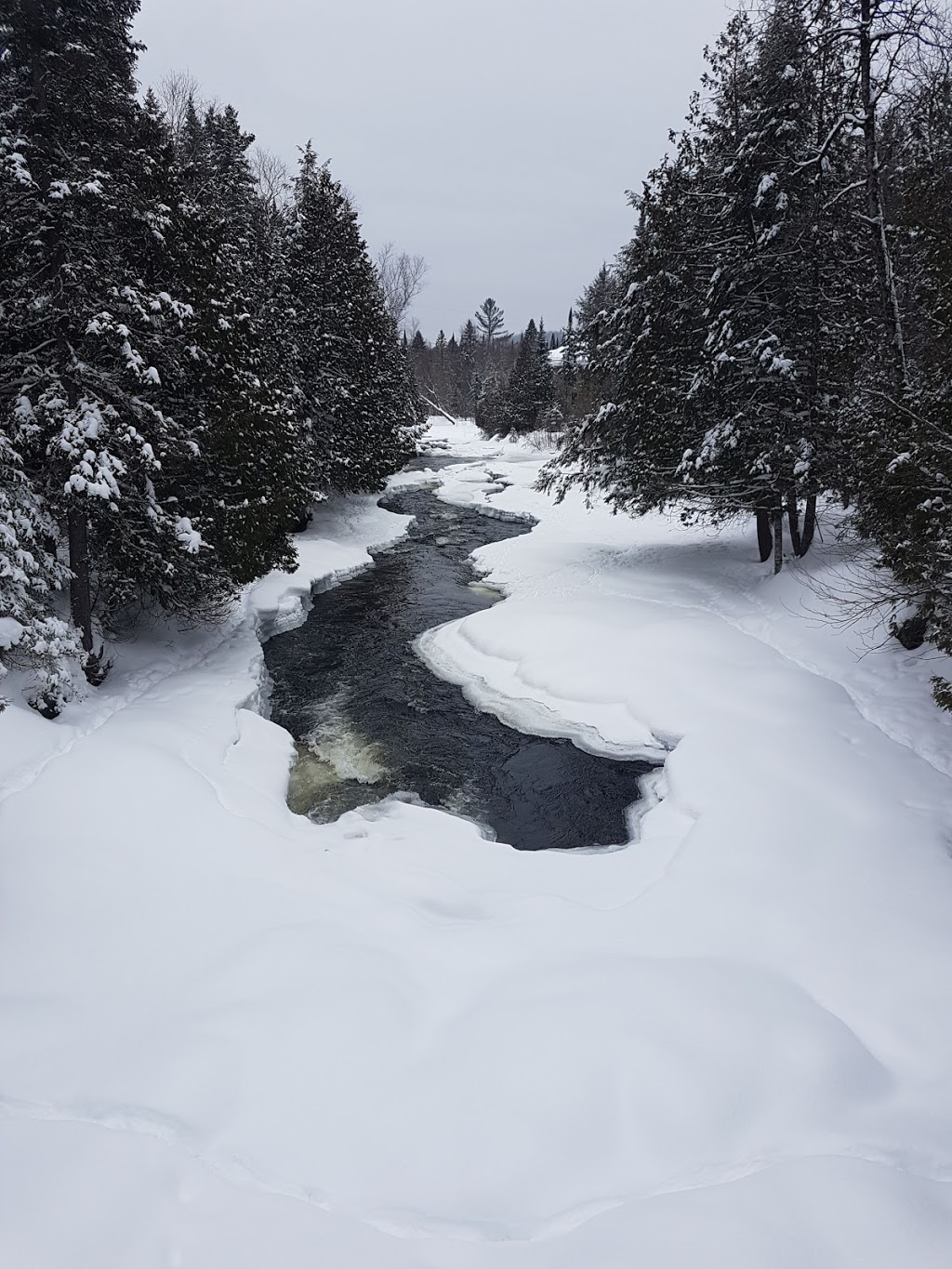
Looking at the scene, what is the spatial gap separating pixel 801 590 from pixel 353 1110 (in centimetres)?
1206

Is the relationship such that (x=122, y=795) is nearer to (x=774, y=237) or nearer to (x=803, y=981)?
(x=803, y=981)

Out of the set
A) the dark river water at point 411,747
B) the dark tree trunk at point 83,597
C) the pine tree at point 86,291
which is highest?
the pine tree at point 86,291

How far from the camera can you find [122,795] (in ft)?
23.7

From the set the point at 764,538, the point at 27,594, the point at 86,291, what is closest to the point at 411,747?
the point at 27,594

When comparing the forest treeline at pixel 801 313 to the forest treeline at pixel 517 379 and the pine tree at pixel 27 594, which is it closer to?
the forest treeline at pixel 517 379

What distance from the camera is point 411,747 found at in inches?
398

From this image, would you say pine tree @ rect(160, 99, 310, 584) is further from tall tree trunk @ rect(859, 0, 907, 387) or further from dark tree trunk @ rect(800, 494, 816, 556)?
dark tree trunk @ rect(800, 494, 816, 556)

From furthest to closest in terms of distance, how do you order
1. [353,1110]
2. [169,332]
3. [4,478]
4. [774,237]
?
[774,237]
[169,332]
[4,478]
[353,1110]

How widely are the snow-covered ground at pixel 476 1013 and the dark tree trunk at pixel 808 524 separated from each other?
594 centimetres

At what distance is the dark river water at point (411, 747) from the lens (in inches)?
335

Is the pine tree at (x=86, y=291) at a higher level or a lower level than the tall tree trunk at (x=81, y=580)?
higher

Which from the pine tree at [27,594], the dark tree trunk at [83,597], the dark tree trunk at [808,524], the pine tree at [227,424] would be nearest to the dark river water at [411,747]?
the pine tree at [227,424]

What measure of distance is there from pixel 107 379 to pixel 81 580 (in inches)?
120

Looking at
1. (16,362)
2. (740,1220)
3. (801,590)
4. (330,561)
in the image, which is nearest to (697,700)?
(801,590)
